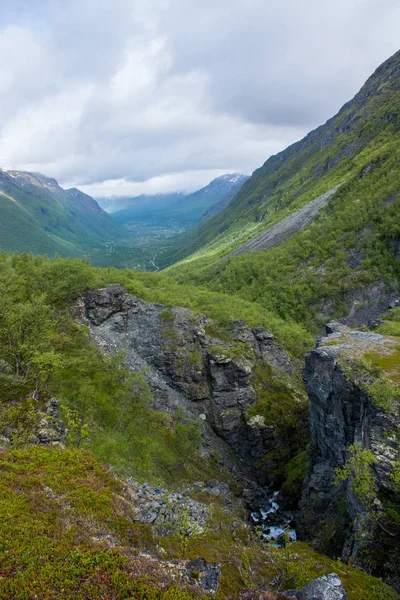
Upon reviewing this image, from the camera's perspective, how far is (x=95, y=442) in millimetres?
28828

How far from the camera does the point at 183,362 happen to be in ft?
156

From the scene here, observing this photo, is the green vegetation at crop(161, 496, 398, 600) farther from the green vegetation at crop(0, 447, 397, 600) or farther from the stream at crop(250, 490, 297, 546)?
the stream at crop(250, 490, 297, 546)

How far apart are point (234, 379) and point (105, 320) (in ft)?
64.0

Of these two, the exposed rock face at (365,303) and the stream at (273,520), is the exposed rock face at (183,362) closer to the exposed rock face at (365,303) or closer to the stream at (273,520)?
the stream at (273,520)

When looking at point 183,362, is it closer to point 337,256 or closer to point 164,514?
point 164,514

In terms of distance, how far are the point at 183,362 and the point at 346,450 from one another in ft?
79.1

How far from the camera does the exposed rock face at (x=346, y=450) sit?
20281mm

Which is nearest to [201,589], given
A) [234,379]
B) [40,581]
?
[40,581]

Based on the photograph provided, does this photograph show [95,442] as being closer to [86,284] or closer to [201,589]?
[201,589]

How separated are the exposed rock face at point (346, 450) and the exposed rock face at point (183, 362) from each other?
1062cm

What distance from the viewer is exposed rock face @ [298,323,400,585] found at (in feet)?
66.5

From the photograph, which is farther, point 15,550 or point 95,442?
point 95,442

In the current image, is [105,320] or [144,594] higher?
[105,320]

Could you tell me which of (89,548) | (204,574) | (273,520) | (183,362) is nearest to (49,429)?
(89,548)
